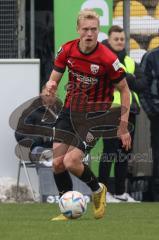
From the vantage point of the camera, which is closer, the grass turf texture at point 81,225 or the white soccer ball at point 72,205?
the grass turf texture at point 81,225

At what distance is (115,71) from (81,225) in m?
1.72

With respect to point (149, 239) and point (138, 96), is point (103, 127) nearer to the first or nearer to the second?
point (138, 96)

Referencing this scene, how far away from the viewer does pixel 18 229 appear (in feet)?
28.2

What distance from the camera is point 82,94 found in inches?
384

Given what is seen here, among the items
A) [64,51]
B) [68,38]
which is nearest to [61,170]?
[64,51]

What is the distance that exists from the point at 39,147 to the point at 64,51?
3.53 m

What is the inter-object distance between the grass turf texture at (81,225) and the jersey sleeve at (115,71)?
147 centimetres

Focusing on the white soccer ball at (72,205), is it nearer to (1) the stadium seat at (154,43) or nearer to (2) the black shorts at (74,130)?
(2) the black shorts at (74,130)

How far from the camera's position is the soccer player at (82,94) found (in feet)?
31.6

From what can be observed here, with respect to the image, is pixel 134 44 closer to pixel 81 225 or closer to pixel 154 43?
pixel 154 43

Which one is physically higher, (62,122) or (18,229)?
(62,122)

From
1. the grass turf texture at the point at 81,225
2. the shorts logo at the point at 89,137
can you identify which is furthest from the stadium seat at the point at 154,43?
the shorts logo at the point at 89,137

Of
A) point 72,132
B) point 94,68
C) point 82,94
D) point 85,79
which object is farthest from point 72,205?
point 94,68

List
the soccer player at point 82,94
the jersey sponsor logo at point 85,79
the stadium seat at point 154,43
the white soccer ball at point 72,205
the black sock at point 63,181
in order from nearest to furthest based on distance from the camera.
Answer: the white soccer ball at point 72,205
the soccer player at point 82,94
the jersey sponsor logo at point 85,79
the black sock at point 63,181
the stadium seat at point 154,43
